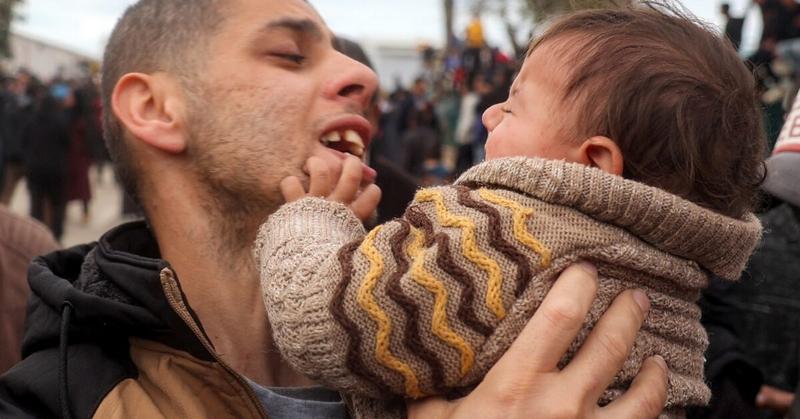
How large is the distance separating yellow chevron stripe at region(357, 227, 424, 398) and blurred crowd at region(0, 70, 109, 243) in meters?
10.7

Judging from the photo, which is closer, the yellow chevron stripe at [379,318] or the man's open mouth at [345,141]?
the yellow chevron stripe at [379,318]

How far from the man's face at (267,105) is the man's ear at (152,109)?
5 centimetres

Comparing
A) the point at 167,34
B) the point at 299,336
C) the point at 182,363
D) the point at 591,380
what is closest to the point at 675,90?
the point at 591,380

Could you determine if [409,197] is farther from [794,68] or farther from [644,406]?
[794,68]

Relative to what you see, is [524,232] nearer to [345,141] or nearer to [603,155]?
[603,155]

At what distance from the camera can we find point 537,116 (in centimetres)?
192

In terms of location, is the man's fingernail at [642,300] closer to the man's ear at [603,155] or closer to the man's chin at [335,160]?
the man's ear at [603,155]

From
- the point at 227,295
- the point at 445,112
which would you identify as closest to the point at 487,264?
the point at 227,295

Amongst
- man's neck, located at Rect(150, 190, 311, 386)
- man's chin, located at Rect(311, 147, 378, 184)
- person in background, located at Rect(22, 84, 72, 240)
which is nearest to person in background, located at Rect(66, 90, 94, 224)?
person in background, located at Rect(22, 84, 72, 240)

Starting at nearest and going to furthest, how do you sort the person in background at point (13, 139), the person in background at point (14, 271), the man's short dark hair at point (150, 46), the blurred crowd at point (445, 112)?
the man's short dark hair at point (150, 46) < the person in background at point (14, 271) < the person in background at point (13, 139) < the blurred crowd at point (445, 112)

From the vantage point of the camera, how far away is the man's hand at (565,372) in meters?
1.67

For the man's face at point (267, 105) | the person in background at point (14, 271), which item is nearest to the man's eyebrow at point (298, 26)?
the man's face at point (267, 105)

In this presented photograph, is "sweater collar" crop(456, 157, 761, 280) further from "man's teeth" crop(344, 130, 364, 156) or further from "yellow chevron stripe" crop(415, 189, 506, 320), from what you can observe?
"man's teeth" crop(344, 130, 364, 156)

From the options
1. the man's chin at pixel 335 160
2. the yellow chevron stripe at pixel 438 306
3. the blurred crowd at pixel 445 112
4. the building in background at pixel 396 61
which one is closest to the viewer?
the yellow chevron stripe at pixel 438 306
